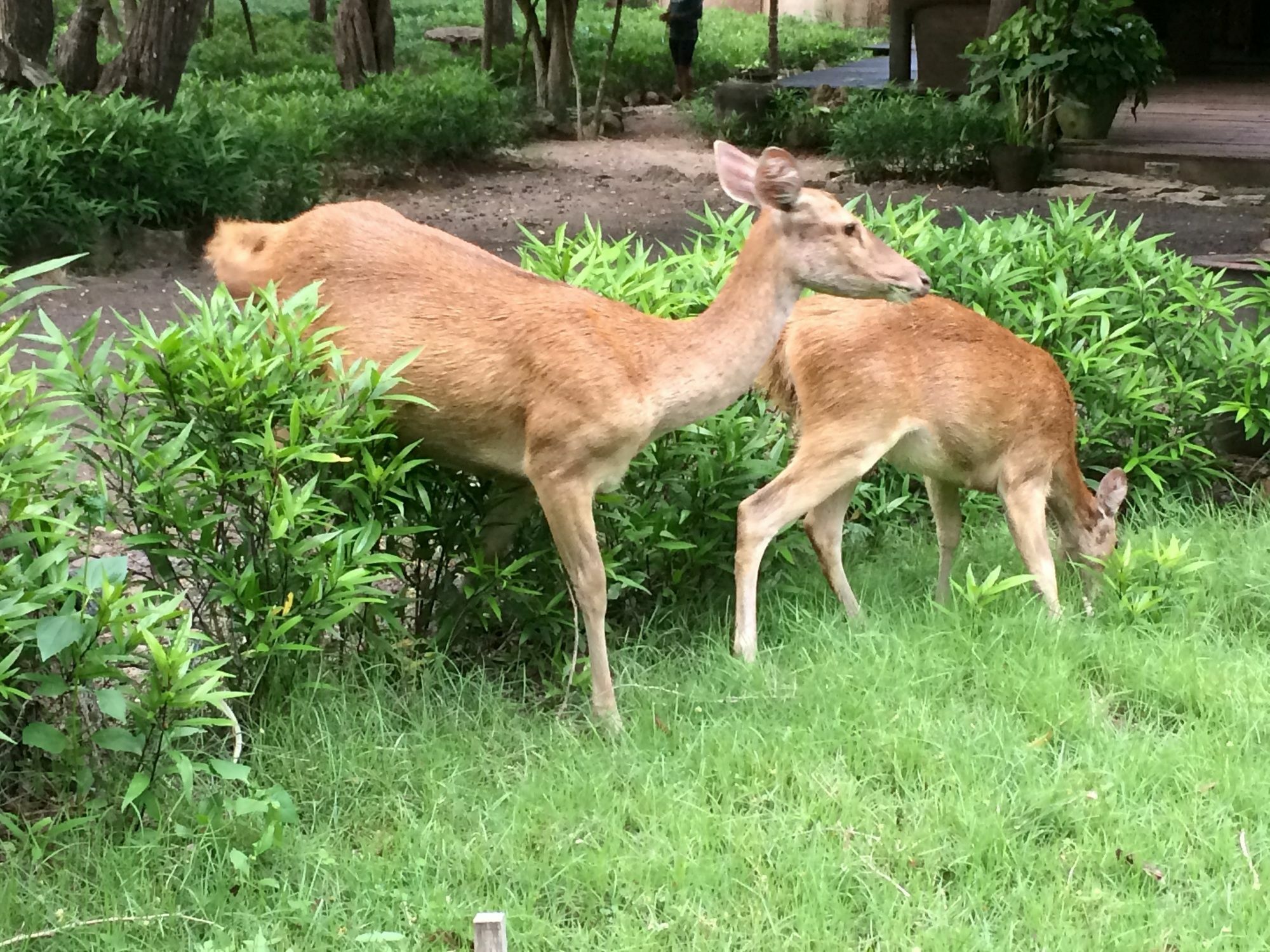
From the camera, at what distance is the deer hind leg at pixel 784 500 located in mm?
3814

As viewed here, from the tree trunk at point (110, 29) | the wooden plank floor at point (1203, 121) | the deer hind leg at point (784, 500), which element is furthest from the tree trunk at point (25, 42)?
the tree trunk at point (110, 29)

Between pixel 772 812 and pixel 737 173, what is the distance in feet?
5.46

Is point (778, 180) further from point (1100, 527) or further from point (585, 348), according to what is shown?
point (1100, 527)

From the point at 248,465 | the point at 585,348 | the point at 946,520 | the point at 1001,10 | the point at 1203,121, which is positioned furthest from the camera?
the point at 1203,121

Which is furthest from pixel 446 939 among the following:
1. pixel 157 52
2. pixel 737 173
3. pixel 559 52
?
pixel 559 52

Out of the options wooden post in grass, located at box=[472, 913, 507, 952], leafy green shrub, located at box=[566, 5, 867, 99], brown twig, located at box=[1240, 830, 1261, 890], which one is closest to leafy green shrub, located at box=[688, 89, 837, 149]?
leafy green shrub, located at box=[566, 5, 867, 99]

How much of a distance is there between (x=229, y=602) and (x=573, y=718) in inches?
37.8

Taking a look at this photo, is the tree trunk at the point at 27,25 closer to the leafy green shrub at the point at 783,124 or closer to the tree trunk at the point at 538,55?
the tree trunk at the point at 538,55

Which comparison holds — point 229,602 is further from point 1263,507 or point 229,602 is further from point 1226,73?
point 1226,73

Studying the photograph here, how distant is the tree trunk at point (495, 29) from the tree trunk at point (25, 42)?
7313 millimetres

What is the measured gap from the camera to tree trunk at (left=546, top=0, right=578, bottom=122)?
15.2 meters

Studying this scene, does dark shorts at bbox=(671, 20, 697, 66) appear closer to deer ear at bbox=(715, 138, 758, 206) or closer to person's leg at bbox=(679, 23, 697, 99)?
person's leg at bbox=(679, 23, 697, 99)

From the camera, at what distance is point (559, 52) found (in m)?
15.9

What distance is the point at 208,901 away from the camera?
2.63 m
